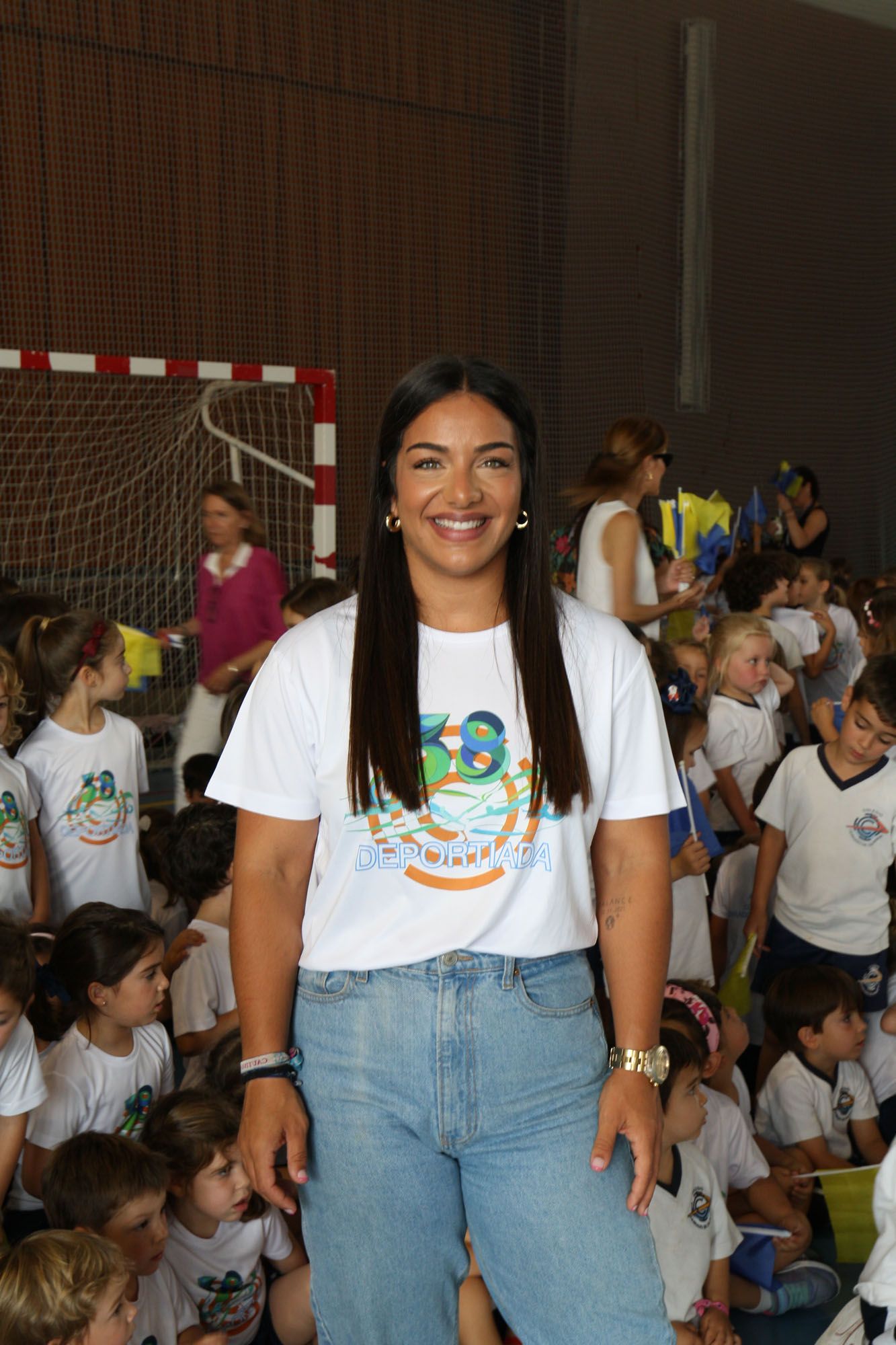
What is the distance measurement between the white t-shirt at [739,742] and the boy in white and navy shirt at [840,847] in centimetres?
75

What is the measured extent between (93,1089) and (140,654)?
277 centimetres

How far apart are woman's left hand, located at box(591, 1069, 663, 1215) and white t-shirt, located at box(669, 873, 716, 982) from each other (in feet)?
5.97

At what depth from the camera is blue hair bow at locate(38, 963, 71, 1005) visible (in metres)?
2.64

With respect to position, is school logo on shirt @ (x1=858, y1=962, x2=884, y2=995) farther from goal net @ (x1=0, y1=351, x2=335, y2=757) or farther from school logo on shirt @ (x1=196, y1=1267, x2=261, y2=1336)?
goal net @ (x1=0, y1=351, x2=335, y2=757)

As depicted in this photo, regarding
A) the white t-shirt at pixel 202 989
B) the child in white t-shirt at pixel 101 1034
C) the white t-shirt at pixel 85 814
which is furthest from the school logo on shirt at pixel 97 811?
the child in white t-shirt at pixel 101 1034

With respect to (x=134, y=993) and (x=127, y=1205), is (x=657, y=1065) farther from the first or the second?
(x=134, y=993)

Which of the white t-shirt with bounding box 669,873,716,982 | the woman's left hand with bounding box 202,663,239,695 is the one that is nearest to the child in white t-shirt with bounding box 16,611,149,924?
the woman's left hand with bounding box 202,663,239,695

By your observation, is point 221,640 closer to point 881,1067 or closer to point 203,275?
point 881,1067

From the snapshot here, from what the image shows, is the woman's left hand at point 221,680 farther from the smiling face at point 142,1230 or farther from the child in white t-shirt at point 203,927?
the smiling face at point 142,1230

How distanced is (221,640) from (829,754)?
87.5 inches

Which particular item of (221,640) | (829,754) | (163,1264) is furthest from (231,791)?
(221,640)

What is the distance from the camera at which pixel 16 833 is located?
305 centimetres

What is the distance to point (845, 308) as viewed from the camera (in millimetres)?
→ 11141

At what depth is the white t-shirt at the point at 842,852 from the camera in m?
3.37
